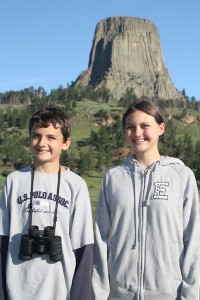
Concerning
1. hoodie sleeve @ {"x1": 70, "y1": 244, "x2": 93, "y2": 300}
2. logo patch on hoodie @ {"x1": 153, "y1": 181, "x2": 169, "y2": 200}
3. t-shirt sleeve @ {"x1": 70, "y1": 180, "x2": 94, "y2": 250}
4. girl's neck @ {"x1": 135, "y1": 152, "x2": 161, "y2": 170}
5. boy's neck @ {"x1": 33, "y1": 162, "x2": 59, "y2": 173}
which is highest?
girl's neck @ {"x1": 135, "y1": 152, "x2": 161, "y2": 170}

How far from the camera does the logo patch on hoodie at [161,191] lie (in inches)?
176

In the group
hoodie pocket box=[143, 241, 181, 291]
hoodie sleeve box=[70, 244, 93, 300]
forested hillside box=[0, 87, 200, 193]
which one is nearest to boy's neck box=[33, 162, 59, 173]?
hoodie sleeve box=[70, 244, 93, 300]

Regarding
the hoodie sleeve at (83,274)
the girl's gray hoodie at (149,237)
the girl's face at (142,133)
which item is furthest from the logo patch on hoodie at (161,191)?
the hoodie sleeve at (83,274)

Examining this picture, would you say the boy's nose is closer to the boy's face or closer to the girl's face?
the boy's face

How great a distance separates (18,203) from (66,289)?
92 centimetres

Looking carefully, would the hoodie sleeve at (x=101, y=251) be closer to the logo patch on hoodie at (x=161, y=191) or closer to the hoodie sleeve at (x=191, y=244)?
the logo patch on hoodie at (x=161, y=191)

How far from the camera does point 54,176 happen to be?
4402mm

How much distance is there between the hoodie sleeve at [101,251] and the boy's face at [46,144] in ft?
2.10

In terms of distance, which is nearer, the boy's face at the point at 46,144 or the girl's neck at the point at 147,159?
the boy's face at the point at 46,144

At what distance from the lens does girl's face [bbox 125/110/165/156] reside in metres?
4.70

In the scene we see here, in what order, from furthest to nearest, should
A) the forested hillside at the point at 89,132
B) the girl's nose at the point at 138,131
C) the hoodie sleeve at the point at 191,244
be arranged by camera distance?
the forested hillside at the point at 89,132
the girl's nose at the point at 138,131
the hoodie sleeve at the point at 191,244

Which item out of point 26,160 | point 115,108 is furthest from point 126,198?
point 115,108

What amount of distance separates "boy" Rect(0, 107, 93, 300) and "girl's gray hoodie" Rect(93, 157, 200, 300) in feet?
1.02

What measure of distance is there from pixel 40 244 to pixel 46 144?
98 cm
